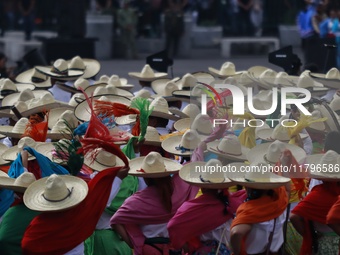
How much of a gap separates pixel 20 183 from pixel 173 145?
1.78 metres

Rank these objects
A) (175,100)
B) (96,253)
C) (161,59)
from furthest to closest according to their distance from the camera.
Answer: (161,59) → (175,100) → (96,253)

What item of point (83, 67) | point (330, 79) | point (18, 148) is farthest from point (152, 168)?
point (83, 67)

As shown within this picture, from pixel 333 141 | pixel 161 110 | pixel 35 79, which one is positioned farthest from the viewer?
pixel 35 79

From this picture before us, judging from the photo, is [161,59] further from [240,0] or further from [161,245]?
[240,0]

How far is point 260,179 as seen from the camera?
8.98 metres

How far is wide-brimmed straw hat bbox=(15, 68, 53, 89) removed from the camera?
51.5 feet

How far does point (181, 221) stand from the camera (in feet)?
30.7

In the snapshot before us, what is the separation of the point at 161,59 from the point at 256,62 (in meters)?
11.2

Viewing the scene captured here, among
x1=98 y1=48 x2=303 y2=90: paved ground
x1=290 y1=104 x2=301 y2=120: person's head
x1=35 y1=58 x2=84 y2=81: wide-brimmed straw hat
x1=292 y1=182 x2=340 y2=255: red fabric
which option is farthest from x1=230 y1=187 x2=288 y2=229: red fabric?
x1=98 y1=48 x2=303 y2=90: paved ground

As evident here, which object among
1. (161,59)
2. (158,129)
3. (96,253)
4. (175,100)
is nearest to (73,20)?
(161,59)

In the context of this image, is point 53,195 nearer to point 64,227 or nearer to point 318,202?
point 64,227

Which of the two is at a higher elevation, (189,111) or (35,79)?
(189,111)

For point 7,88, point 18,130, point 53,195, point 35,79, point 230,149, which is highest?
point 230,149

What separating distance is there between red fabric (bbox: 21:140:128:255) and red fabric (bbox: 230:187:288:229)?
111 cm
